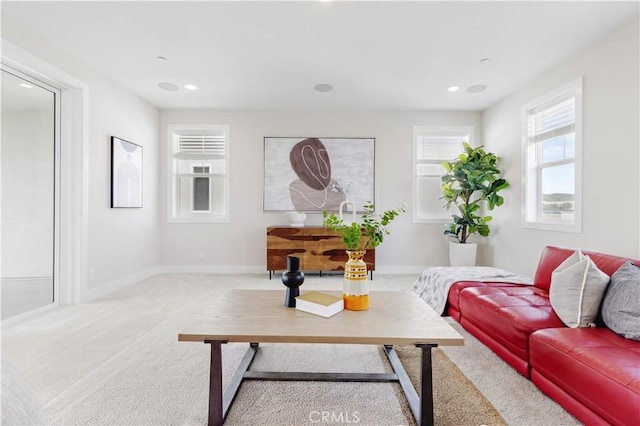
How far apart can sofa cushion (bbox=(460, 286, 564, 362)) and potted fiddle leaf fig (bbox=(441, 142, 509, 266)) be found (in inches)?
73.6

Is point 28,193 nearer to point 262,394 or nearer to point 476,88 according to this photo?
point 262,394

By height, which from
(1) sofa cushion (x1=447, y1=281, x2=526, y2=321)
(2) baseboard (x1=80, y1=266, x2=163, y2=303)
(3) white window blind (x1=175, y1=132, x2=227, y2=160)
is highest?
→ (3) white window blind (x1=175, y1=132, x2=227, y2=160)

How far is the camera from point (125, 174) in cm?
410

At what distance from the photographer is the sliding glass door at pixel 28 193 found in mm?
2744

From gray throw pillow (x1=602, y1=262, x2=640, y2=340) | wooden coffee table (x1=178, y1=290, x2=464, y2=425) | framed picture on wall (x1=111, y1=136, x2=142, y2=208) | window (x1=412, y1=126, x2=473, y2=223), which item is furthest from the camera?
window (x1=412, y1=126, x2=473, y2=223)

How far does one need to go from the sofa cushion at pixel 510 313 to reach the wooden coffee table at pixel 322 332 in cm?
61

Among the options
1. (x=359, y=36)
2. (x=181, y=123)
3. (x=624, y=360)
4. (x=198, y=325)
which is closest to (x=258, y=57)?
(x=359, y=36)

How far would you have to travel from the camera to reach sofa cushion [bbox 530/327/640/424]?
4.08ft

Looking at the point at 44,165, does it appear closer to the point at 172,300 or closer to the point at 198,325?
the point at 172,300

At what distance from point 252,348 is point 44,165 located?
289cm

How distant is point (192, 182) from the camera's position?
5.12 meters

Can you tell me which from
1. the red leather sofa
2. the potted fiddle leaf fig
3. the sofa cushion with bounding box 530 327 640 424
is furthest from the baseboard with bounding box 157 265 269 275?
the sofa cushion with bounding box 530 327 640 424
